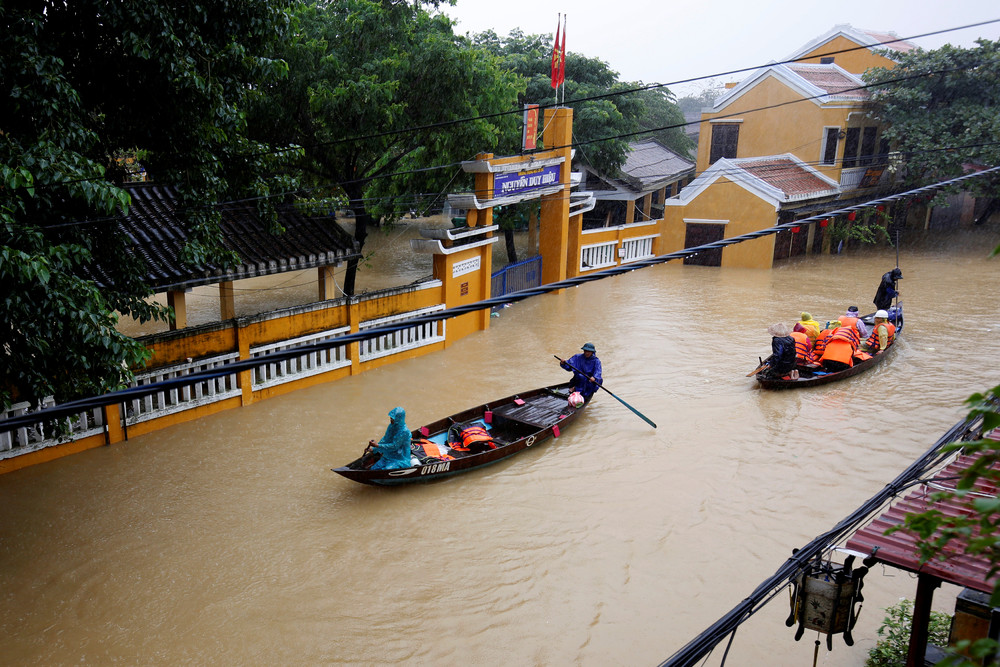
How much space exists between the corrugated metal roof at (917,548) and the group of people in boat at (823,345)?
7.82 m

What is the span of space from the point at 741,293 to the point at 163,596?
54.3 feet

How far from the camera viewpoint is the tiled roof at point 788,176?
75.4ft

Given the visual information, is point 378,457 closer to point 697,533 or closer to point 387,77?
point 697,533

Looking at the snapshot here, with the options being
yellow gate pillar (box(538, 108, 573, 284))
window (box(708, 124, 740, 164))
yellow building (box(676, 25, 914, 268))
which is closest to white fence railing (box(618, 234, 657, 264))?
yellow building (box(676, 25, 914, 268))

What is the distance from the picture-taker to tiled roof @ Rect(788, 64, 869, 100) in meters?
24.6

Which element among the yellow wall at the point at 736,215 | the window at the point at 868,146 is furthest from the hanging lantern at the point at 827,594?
the window at the point at 868,146

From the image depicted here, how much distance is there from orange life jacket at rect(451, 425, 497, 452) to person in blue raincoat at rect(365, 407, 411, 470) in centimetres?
108

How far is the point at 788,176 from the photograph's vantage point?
2389cm

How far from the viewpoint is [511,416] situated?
36.0ft

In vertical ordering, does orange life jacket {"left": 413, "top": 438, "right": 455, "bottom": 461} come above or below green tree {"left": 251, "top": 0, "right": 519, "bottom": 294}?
below

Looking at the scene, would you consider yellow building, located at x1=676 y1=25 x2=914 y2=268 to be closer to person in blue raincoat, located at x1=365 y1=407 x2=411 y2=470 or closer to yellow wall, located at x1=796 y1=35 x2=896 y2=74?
yellow wall, located at x1=796 y1=35 x2=896 y2=74

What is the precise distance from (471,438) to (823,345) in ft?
24.1

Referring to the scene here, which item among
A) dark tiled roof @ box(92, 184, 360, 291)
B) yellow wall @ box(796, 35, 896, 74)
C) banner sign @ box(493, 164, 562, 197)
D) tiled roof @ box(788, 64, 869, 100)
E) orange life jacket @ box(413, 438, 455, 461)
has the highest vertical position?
yellow wall @ box(796, 35, 896, 74)

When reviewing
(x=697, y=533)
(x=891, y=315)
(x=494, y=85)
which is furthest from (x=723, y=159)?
(x=697, y=533)
